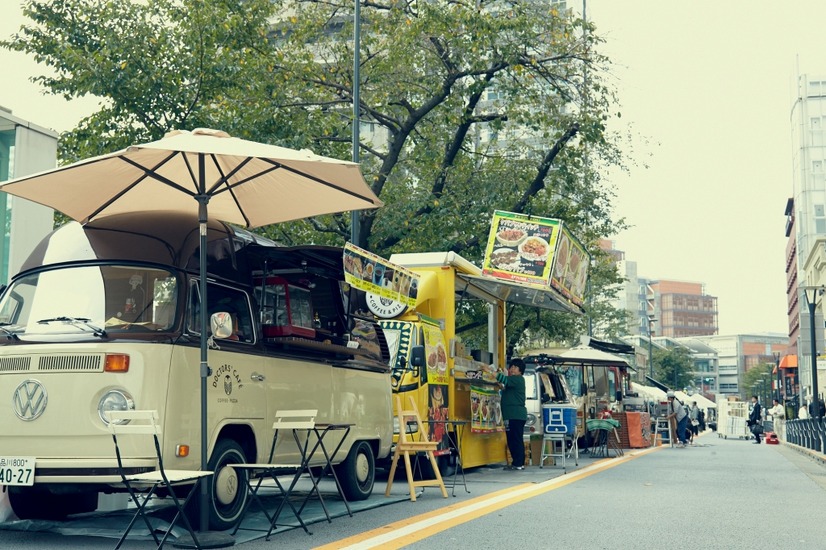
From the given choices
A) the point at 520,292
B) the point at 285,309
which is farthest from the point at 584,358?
the point at 285,309

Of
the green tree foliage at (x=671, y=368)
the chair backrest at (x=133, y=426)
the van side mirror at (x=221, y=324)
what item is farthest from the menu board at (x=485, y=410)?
the green tree foliage at (x=671, y=368)

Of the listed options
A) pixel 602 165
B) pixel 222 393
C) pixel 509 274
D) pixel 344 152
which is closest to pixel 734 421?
pixel 602 165

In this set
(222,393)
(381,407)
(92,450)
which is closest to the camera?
(92,450)

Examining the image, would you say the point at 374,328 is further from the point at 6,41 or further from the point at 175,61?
the point at 6,41

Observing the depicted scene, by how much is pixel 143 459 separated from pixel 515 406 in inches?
391

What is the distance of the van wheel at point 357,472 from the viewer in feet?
36.3

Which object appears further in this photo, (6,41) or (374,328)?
(6,41)

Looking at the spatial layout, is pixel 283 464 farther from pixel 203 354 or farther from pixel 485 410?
pixel 485 410

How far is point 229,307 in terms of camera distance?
29.1 ft

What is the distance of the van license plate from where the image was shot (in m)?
7.46

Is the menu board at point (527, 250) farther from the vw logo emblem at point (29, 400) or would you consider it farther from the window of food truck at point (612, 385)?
the window of food truck at point (612, 385)

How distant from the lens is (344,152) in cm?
2489

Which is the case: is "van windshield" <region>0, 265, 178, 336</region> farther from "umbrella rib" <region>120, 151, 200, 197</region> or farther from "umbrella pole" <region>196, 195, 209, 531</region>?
"umbrella rib" <region>120, 151, 200, 197</region>

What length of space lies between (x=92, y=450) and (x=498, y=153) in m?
19.7
